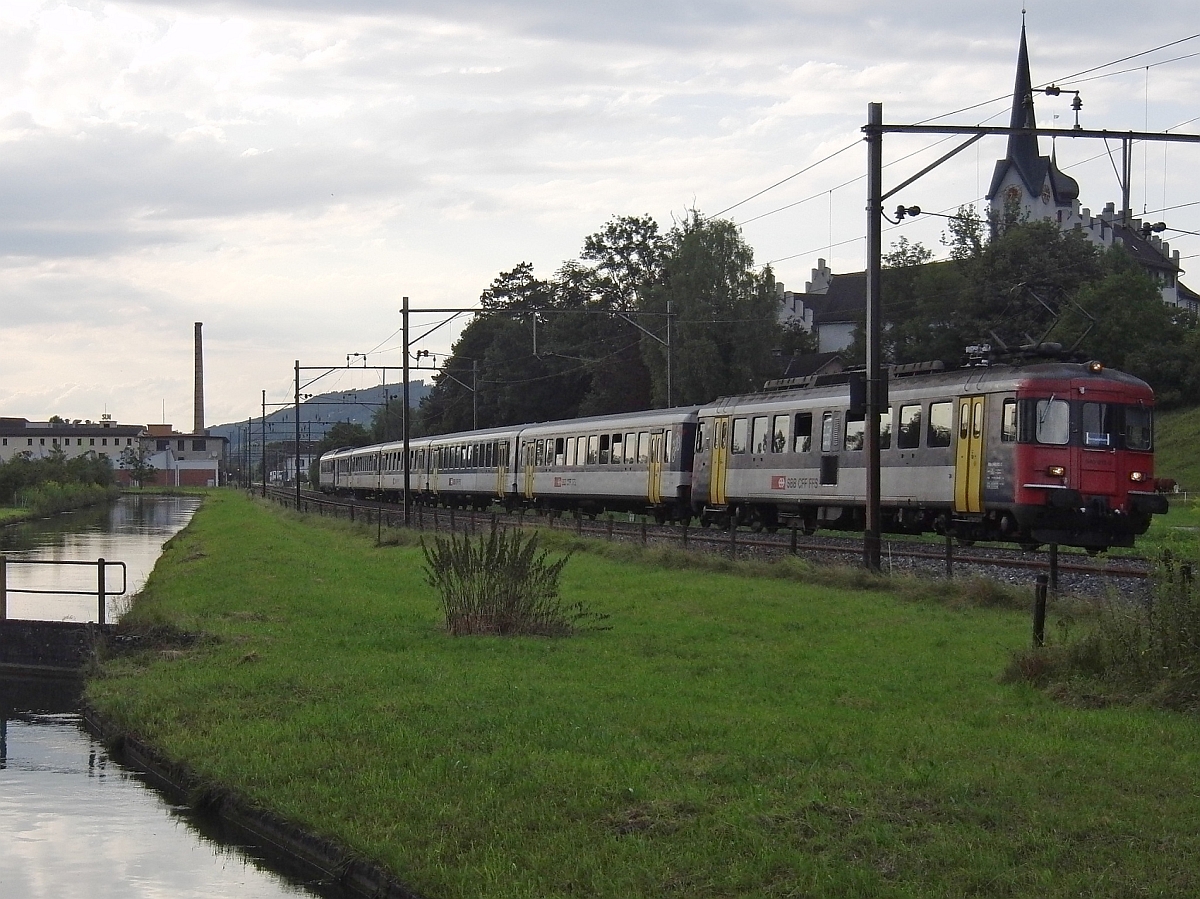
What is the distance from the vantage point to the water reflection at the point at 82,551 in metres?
28.0

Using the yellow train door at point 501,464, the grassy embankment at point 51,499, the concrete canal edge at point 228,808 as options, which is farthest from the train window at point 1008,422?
the grassy embankment at point 51,499

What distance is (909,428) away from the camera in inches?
1086

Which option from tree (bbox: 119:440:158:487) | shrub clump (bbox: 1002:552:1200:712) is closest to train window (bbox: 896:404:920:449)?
shrub clump (bbox: 1002:552:1200:712)

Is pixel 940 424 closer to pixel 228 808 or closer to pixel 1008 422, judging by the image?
pixel 1008 422

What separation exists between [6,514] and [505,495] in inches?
Answer: 1486

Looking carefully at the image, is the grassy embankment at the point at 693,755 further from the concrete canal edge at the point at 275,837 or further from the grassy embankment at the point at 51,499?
the grassy embankment at the point at 51,499

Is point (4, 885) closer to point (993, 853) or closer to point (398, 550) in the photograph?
point (993, 853)

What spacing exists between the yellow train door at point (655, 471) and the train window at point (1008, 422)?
51.5ft

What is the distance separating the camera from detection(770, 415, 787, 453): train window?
3225 cm

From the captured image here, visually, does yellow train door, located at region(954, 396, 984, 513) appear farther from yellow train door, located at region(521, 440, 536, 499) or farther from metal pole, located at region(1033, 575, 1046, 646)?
yellow train door, located at region(521, 440, 536, 499)

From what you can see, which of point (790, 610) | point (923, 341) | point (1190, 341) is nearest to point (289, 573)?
point (790, 610)

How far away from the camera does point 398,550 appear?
119 ft

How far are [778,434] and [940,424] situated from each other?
6.33 metres

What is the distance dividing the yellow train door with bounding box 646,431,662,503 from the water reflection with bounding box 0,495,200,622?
515 inches
